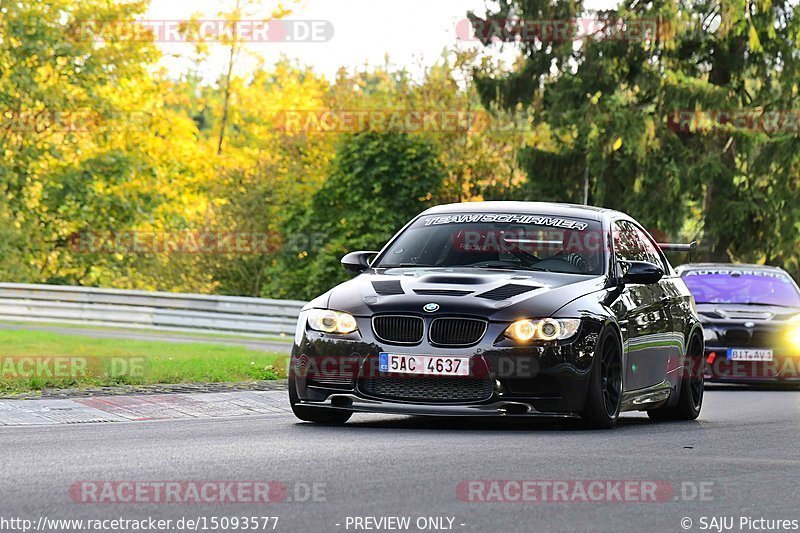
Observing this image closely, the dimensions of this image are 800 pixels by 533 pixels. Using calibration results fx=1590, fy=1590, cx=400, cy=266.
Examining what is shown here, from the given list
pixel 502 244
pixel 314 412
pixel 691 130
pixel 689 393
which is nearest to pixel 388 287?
pixel 314 412

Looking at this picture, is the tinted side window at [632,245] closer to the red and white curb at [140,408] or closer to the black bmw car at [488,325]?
the black bmw car at [488,325]

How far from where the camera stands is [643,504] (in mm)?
7469

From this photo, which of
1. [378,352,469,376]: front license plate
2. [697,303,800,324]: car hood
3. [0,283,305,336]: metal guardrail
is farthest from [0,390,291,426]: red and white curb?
[0,283,305,336]: metal guardrail

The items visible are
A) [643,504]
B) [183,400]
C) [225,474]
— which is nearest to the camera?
[643,504]

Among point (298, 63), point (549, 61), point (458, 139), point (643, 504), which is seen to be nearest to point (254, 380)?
point (643, 504)

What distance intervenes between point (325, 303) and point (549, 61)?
119 feet

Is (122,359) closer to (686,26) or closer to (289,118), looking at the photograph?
(686,26)

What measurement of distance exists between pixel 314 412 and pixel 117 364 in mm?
5615

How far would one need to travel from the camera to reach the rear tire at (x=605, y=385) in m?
11.1

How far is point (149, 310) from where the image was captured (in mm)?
30938

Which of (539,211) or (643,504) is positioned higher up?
(539,211)

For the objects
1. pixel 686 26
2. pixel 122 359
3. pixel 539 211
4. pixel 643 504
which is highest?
pixel 686 26

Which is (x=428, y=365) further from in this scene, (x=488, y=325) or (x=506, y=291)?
(x=506, y=291)

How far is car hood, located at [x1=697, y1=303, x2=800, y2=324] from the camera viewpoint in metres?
19.6
